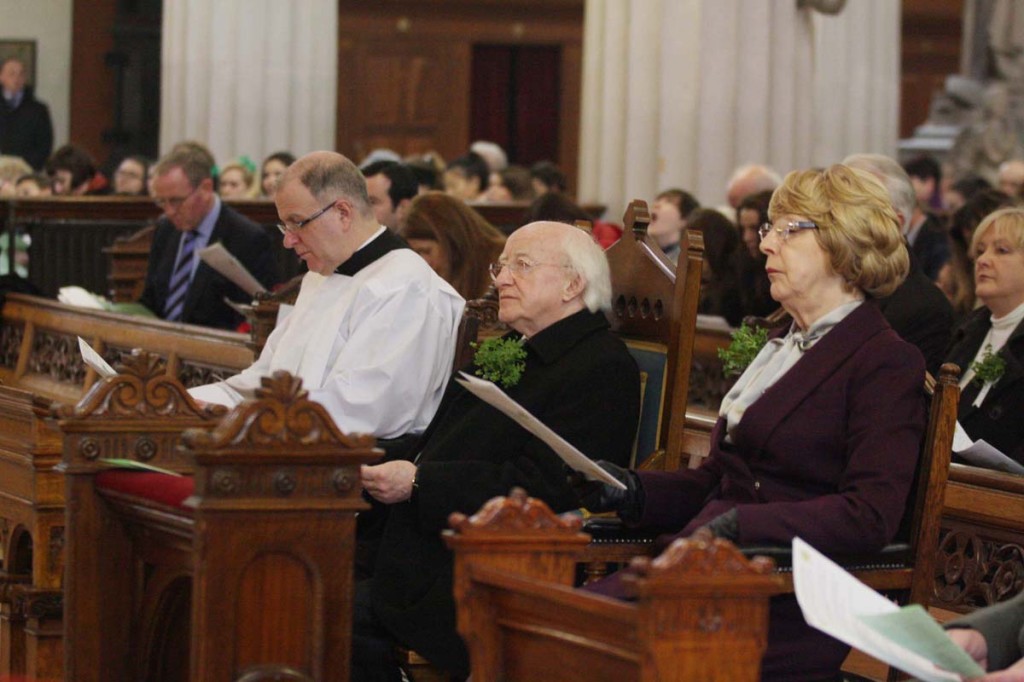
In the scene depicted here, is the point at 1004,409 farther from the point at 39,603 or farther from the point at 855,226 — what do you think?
the point at 39,603

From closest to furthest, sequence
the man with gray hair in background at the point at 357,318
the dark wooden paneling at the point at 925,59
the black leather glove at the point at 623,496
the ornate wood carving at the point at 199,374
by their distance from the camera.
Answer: the black leather glove at the point at 623,496 < the man with gray hair in background at the point at 357,318 < the ornate wood carving at the point at 199,374 < the dark wooden paneling at the point at 925,59

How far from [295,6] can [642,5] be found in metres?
2.76

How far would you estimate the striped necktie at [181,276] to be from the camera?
27.0 feet

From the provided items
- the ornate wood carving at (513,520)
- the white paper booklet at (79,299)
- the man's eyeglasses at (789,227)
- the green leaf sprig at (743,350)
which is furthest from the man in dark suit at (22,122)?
the ornate wood carving at (513,520)

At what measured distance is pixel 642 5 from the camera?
1194 cm

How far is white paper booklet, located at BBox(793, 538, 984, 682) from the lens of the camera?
99.1 inches

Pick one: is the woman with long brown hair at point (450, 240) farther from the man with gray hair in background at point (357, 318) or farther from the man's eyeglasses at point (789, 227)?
the man's eyeglasses at point (789, 227)

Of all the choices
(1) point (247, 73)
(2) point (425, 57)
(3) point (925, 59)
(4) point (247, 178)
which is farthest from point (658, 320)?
(3) point (925, 59)

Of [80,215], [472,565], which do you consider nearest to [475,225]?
[472,565]

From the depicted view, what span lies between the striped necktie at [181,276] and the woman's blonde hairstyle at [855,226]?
518 cm

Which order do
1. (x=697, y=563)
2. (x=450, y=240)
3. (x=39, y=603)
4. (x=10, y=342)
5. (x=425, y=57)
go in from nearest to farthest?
1. (x=697, y=563)
2. (x=39, y=603)
3. (x=450, y=240)
4. (x=10, y=342)
5. (x=425, y=57)

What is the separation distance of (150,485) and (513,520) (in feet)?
2.81

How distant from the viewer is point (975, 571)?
12.7 ft

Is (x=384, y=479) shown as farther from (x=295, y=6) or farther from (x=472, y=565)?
(x=295, y=6)
